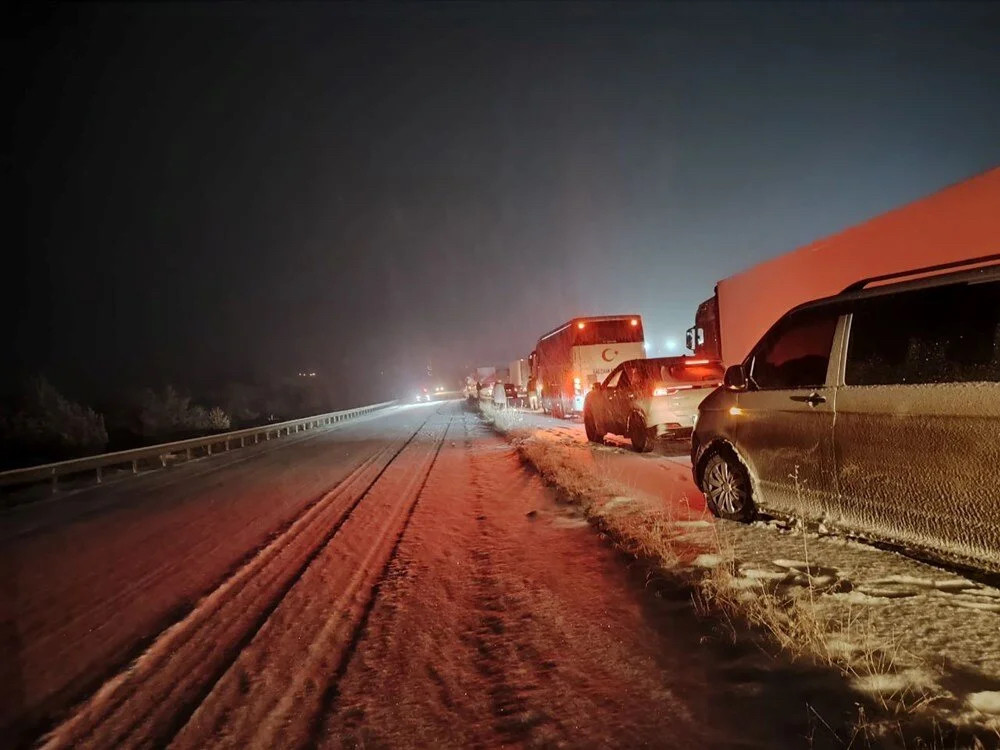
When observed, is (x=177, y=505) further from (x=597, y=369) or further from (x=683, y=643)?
(x=597, y=369)

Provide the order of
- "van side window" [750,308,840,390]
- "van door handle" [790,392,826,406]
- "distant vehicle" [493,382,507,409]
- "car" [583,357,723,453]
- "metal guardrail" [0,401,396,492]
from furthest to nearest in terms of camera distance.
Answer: "distant vehicle" [493,382,507,409] → "metal guardrail" [0,401,396,492] → "car" [583,357,723,453] → "van side window" [750,308,840,390] → "van door handle" [790,392,826,406]

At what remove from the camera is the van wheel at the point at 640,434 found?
40.2 feet

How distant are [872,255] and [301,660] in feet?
33.6

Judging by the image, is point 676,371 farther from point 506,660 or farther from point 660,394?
point 506,660

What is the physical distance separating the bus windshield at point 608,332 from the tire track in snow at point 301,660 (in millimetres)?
17445

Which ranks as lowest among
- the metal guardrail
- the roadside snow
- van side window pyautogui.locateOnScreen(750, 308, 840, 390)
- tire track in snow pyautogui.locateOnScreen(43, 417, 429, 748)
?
tire track in snow pyautogui.locateOnScreen(43, 417, 429, 748)

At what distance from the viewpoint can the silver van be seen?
12.1 ft

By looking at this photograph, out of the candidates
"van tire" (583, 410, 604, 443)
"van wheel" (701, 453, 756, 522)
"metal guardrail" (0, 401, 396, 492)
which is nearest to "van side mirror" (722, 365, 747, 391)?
"van wheel" (701, 453, 756, 522)

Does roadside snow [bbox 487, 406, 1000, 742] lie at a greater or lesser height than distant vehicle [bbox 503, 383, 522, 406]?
lesser

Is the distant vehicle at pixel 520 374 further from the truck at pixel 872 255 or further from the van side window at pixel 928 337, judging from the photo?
the van side window at pixel 928 337

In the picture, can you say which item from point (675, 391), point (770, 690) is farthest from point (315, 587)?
point (675, 391)

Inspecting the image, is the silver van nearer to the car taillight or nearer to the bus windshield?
the car taillight

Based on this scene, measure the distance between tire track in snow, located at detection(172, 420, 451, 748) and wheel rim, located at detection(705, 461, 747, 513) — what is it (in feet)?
11.4

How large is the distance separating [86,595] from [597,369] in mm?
19382
